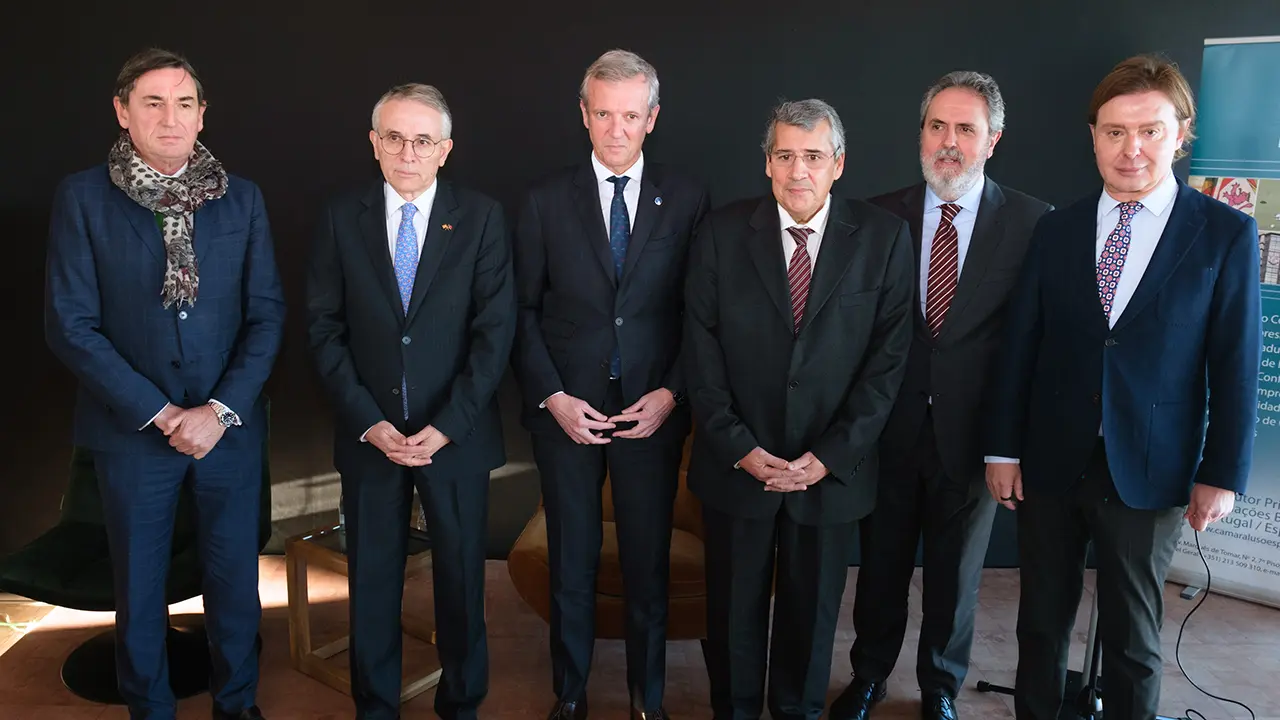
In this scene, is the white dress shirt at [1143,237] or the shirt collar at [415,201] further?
the shirt collar at [415,201]

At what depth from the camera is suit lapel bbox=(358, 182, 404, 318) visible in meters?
2.67

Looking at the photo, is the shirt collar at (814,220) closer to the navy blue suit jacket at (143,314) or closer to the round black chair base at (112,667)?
the navy blue suit jacket at (143,314)

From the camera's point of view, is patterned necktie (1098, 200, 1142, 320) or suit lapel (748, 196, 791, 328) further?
suit lapel (748, 196, 791, 328)

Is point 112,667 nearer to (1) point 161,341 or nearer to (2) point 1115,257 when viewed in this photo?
(1) point 161,341

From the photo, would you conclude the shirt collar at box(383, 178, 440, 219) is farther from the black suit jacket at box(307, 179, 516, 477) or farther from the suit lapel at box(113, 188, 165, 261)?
the suit lapel at box(113, 188, 165, 261)

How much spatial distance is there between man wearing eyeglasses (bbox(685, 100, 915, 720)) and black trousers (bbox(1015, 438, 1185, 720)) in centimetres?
48

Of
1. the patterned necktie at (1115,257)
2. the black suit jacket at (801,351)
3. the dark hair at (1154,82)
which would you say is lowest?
the black suit jacket at (801,351)

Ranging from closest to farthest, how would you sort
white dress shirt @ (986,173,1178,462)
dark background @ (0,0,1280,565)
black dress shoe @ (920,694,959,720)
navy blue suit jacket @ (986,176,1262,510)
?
navy blue suit jacket @ (986,176,1262,510) < white dress shirt @ (986,173,1178,462) < black dress shoe @ (920,694,959,720) < dark background @ (0,0,1280,565)

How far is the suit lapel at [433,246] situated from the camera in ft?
8.76

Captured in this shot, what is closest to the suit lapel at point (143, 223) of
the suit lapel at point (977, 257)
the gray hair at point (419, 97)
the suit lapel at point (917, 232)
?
the gray hair at point (419, 97)

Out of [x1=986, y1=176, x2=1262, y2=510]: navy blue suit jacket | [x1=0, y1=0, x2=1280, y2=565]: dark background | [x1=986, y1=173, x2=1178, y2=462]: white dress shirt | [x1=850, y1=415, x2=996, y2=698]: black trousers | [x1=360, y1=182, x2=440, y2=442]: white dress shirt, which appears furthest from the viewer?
[x1=0, y1=0, x2=1280, y2=565]: dark background

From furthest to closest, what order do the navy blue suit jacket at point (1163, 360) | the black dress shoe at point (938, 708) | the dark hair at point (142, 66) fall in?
the black dress shoe at point (938, 708) < the dark hair at point (142, 66) < the navy blue suit jacket at point (1163, 360)

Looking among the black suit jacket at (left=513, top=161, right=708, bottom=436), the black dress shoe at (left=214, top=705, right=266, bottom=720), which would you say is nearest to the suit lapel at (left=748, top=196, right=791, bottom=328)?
the black suit jacket at (left=513, top=161, right=708, bottom=436)

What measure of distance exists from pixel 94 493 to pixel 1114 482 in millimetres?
3414
